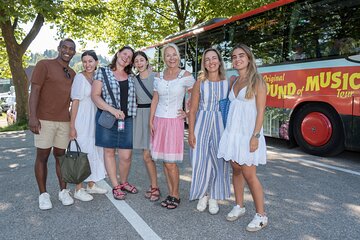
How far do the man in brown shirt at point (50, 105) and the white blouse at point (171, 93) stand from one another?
3.26 feet

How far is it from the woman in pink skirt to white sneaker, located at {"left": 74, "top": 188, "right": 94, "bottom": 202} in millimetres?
920

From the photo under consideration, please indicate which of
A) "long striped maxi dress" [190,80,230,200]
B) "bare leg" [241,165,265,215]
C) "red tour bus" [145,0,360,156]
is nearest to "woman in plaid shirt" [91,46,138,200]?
"long striped maxi dress" [190,80,230,200]

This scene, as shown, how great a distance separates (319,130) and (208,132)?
145 inches

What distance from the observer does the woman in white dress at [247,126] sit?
3.03 meters

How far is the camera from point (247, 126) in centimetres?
310

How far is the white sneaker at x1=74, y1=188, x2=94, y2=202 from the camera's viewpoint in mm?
3967

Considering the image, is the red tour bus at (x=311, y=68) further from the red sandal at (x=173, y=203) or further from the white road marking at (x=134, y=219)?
the white road marking at (x=134, y=219)

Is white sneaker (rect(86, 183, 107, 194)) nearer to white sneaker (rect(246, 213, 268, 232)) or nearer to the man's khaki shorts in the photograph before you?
the man's khaki shorts

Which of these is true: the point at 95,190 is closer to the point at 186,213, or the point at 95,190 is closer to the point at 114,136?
the point at 114,136

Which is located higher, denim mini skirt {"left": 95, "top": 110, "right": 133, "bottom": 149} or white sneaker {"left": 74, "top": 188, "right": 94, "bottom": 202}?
denim mini skirt {"left": 95, "top": 110, "right": 133, "bottom": 149}

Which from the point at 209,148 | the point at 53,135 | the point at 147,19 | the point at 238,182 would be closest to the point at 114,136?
the point at 53,135

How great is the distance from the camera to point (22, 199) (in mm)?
4055

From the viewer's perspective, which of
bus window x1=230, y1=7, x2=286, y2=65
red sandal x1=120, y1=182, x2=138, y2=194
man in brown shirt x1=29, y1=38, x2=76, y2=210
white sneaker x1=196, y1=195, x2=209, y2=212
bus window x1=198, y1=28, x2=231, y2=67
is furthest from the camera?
bus window x1=198, y1=28, x2=231, y2=67

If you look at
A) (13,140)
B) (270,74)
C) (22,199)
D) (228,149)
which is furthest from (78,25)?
(228,149)
